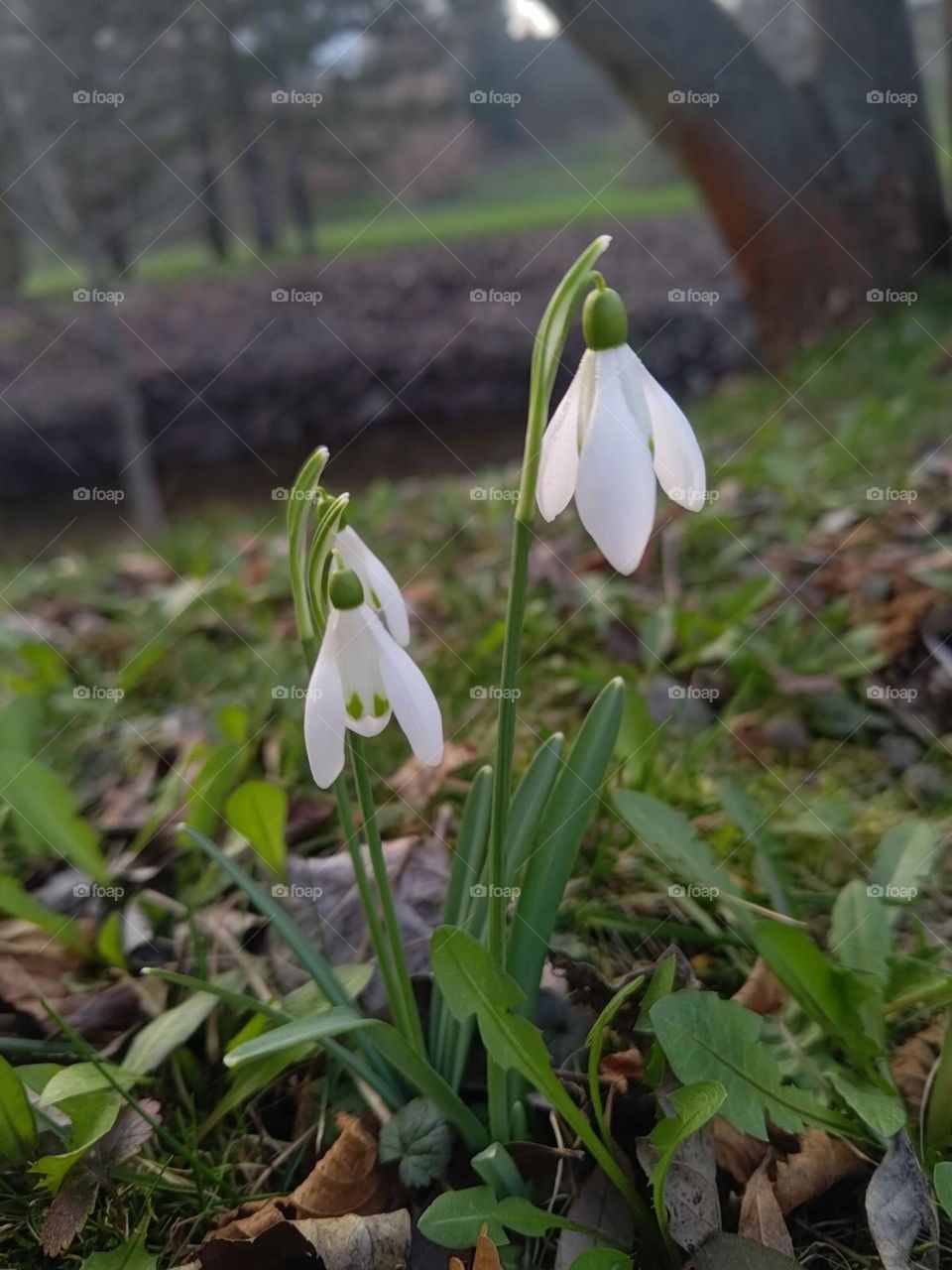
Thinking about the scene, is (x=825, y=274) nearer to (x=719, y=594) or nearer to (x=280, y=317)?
(x=719, y=594)

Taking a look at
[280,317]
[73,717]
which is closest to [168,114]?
[280,317]

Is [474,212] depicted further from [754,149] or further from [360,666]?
[360,666]

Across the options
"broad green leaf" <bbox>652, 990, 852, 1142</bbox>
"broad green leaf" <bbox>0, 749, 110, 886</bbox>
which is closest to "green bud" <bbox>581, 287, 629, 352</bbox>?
"broad green leaf" <bbox>652, 990, 852, 1142</bbox>

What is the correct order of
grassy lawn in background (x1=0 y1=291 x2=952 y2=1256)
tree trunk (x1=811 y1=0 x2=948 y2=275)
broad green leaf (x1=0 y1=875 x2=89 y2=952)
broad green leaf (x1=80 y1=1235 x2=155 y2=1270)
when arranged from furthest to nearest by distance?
1. tree trunk (x1=811 y1=0 x2=948 y2=275)
2. grassy lawn in background (x1=0 y1=291 x2=952 y2=1256)
3. broad green leaf (x1=0 y1=875 x2=89 y2=952)
4. broad green leaf (x1=80 y1=1235 x2=155 y2=1270)

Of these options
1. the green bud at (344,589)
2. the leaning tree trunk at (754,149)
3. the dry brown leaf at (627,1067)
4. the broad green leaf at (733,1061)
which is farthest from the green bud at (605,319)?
the leaning tree trunk at (754,149)

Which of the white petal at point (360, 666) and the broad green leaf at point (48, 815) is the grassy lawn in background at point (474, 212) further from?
the white petal at point (360, 666)

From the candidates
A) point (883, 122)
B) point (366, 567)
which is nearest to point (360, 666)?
point (366, 567)

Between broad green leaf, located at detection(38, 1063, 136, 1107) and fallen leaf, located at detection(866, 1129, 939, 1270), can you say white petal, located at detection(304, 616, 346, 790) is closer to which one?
broad green leaf, located at detection(38, 1063, 136, 1107)
